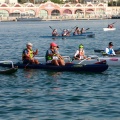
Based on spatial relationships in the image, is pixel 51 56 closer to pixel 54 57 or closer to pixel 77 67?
pixel 54 57

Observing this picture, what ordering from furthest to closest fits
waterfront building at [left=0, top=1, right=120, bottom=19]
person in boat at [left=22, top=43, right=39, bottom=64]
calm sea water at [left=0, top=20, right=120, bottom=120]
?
waterfront building at [left=0, top=1, right=120, bottom=19], person in boat at [left=22, top=43, right=39, bottom=64], calm sea water at [left=0, top=20, right=120, bottom=120]

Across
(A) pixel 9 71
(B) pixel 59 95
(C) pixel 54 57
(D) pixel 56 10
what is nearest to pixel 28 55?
(C) pixel 54 57

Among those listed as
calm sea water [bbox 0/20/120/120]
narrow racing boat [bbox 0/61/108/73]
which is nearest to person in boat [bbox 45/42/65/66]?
narrow racing boat [bbox 0/61/108/73]

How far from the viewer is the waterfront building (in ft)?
546

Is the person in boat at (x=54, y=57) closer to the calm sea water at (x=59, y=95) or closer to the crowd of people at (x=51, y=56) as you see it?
the crowd of people at (x=51, y=56)

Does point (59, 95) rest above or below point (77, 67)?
below

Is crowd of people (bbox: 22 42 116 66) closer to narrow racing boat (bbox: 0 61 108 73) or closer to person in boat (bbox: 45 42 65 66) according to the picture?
person in boat (bbox: 45 42 65 66)

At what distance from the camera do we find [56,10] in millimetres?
173875

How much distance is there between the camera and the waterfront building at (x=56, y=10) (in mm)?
166500

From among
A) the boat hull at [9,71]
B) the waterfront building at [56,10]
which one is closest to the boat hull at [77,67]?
the boat hull at [9,71]

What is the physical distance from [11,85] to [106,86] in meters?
3.98

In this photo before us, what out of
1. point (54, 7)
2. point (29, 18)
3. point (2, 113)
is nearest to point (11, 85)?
point (2, 113)

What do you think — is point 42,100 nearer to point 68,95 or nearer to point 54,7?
point 68,95

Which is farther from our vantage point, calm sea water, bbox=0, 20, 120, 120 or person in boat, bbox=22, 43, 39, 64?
person in boat, bbox=22, 43, 39, 64
